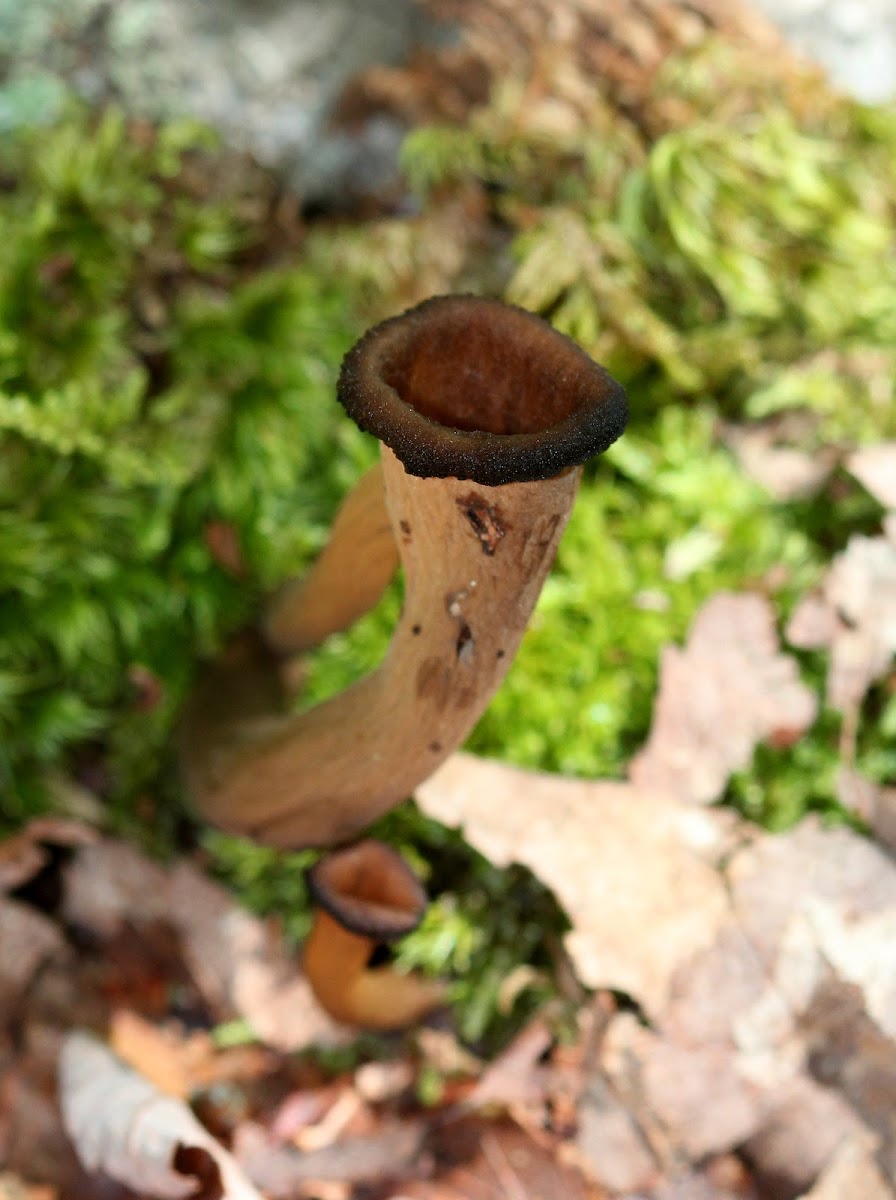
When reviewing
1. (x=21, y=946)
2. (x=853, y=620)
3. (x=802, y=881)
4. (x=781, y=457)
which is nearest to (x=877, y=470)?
(x=781, y=457)

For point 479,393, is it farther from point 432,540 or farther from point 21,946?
point 21,946

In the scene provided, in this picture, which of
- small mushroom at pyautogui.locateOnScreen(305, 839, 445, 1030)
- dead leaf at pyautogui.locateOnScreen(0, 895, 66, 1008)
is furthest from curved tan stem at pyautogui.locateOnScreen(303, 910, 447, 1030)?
dead leaf at pyautogui.locateOnScreen(0, 895, 66, 1008)

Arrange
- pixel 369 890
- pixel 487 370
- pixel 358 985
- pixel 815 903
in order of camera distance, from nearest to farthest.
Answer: pixel 487 370
pixel 369 890
pixel 815 903
pixel 358 985

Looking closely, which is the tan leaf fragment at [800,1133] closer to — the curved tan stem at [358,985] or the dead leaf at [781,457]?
the curved tan stem at [358,985]

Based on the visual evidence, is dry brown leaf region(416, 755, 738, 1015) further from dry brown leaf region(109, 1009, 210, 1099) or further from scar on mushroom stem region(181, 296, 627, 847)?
dry brown leaf region(109, 1009, 210, 1099)

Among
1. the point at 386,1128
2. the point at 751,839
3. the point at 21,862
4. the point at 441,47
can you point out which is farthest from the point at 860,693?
the point at 441,47

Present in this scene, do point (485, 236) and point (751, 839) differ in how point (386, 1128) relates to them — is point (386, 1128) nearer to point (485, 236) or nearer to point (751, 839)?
point (751, 839)

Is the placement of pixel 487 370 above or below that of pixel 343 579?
above

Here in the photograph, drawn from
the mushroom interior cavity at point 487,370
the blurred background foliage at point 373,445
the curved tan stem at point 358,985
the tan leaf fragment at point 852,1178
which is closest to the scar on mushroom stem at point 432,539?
the mushroom interior cavity at point 487,370
